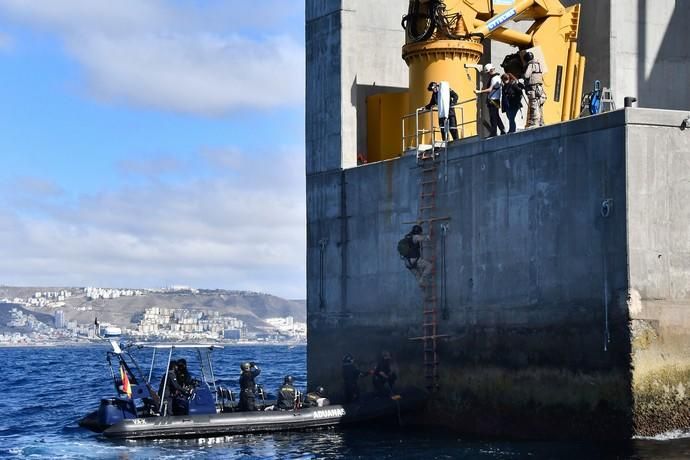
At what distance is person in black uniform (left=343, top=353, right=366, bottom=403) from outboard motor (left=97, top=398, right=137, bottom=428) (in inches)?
187

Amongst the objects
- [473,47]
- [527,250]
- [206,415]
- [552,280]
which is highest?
[473,47]

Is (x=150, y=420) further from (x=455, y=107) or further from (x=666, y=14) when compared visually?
(x=666, y=14)

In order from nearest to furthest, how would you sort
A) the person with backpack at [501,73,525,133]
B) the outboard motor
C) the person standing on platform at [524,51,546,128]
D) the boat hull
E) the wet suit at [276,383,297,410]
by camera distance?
the person standing on platform at [524,51,546,128] → the person with backpack at [501,73,525,133] → the boat hull → the outboard motor → the wet suit at [276,383,297,410]

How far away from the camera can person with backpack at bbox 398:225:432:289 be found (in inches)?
1170

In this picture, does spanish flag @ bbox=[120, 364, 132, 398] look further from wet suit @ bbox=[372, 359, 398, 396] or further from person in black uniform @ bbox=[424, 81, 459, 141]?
person in black uniform @ bbox=[424, 81, 459, 141]

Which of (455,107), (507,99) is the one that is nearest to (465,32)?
(455,107)

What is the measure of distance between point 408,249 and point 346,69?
563cm

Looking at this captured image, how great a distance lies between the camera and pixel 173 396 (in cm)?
3070

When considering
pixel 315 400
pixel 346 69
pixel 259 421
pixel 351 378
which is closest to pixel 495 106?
pixel 346 69

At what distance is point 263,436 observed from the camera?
30484 mm

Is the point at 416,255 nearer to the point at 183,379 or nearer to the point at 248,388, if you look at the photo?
the point at 248,388

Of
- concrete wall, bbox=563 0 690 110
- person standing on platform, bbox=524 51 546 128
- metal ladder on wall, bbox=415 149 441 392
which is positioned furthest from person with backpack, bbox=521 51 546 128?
concrete wall, bbox=563 0 690 110

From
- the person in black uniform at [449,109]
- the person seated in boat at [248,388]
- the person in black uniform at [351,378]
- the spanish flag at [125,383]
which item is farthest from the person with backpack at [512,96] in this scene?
the spanish flag at [125,383]

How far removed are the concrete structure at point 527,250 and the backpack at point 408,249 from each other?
0.62m
